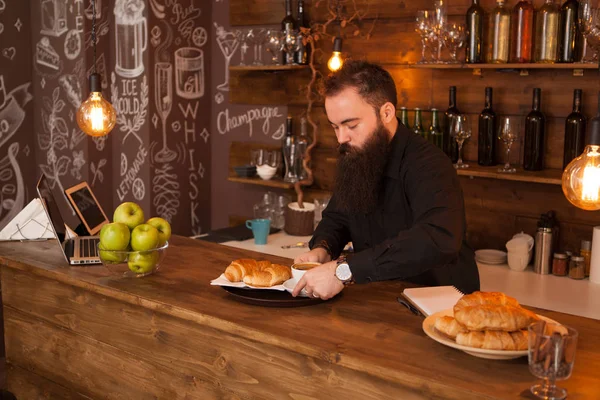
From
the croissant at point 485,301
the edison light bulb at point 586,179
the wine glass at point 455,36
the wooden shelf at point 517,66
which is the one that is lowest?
the croissant at point 485,301

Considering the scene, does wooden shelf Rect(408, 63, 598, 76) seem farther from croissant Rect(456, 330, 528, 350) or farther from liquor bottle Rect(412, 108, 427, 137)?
croissant Rect(456, 330, 528, 350)

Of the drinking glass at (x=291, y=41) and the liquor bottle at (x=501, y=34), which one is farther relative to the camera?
the drinking glass at (x=291, y=41)

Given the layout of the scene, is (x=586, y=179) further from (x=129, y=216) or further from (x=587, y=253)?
(x=587, y=253)

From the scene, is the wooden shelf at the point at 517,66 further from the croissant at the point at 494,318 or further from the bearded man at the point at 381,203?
the croissant at the point at 494,318

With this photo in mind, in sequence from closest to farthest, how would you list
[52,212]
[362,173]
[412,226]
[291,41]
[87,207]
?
[412,226] → [362,173] → [52,212] → [87,207] → [291,41]

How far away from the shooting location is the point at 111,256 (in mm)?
2357

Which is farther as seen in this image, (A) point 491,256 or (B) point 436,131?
(B) point 436,131

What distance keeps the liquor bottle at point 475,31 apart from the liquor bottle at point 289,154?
48.6 inches

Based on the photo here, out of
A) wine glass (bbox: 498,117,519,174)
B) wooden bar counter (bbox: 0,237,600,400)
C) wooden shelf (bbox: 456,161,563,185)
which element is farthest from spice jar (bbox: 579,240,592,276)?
wooden bar counter (bbox: 0,237,600,400)

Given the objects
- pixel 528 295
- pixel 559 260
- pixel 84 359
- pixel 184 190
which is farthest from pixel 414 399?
pixel 184 190

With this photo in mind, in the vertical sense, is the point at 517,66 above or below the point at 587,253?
above

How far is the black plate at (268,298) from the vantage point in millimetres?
2094

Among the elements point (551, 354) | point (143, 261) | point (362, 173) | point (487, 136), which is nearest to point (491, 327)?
point (551, 354)

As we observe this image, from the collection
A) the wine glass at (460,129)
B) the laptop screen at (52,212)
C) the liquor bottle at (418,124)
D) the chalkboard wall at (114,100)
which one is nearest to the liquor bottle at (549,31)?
the wine glass at (460,129)
